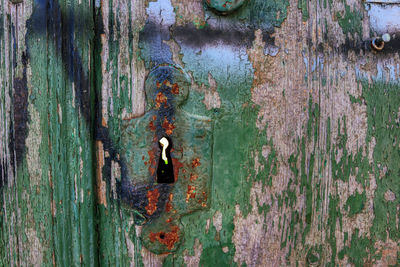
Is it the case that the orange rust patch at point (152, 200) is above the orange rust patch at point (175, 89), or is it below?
below

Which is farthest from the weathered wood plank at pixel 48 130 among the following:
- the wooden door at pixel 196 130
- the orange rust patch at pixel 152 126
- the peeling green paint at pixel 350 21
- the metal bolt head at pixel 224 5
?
the peeling green paint at pixel 350 21

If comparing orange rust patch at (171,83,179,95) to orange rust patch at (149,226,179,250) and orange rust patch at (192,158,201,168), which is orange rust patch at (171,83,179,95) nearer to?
orange rust patch at (192,158,201,168)

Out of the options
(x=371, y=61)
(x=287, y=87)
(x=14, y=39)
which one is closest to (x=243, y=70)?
(x=287, y=87)

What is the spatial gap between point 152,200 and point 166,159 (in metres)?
0.08

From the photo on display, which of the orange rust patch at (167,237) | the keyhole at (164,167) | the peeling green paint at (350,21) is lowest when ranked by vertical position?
the orange rust patch at (167,237)

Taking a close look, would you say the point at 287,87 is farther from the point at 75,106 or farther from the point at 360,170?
the point at 75,106

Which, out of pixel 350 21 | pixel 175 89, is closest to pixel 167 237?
pixel 175 89

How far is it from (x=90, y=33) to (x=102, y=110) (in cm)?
14

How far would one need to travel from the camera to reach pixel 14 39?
1.98 ft

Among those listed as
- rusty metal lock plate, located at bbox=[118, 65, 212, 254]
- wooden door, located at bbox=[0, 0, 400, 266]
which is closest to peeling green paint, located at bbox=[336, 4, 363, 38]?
wooden door, located at bbox=[0, 0, 400, 266]

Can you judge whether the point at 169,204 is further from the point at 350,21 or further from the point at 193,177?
the point at 350,21

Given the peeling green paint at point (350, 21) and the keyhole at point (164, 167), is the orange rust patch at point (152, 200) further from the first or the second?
the peeling green paint at point (350, 21)

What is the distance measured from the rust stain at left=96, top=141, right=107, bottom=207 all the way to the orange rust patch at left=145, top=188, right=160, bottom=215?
83mm

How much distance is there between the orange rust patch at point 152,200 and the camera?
601 mm
